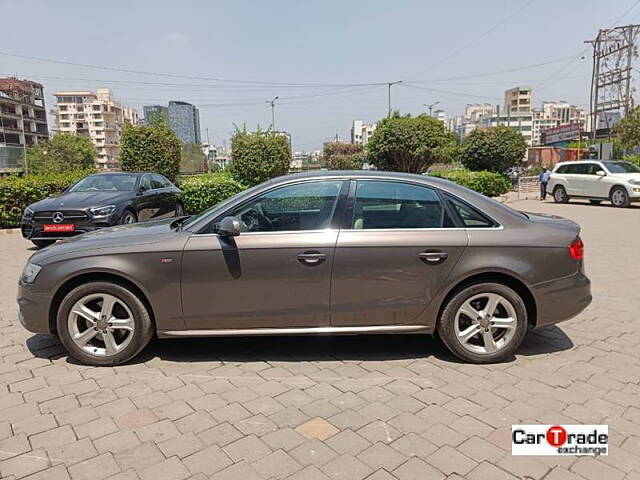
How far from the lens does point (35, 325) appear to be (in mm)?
3559

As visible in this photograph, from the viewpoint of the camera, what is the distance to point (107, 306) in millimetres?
3520

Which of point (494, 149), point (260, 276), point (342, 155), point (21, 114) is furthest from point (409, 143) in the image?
point (21, 114)

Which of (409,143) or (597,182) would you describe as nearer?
(597,182)

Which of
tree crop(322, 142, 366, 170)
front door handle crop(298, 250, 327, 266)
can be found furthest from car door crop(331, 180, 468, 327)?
tree crop(322, 142, 366, 170)

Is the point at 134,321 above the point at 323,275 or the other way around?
the other way around

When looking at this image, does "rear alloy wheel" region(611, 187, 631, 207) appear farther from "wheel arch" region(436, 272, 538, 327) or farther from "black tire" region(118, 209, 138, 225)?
"black tire" region(118, 209, 138, 225)

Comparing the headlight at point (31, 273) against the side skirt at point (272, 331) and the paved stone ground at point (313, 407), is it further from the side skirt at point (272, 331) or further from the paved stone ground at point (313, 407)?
the side skirt at point (272, 331)

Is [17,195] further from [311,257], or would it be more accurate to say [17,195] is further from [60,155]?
[60,155]

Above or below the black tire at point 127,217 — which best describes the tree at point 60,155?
above

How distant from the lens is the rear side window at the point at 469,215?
3.59 metres

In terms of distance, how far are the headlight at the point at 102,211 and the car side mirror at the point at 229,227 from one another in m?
5.30

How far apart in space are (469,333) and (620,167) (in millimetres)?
15779

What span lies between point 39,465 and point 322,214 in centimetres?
241

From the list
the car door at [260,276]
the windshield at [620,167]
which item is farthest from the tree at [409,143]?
the car door at [260,276]
